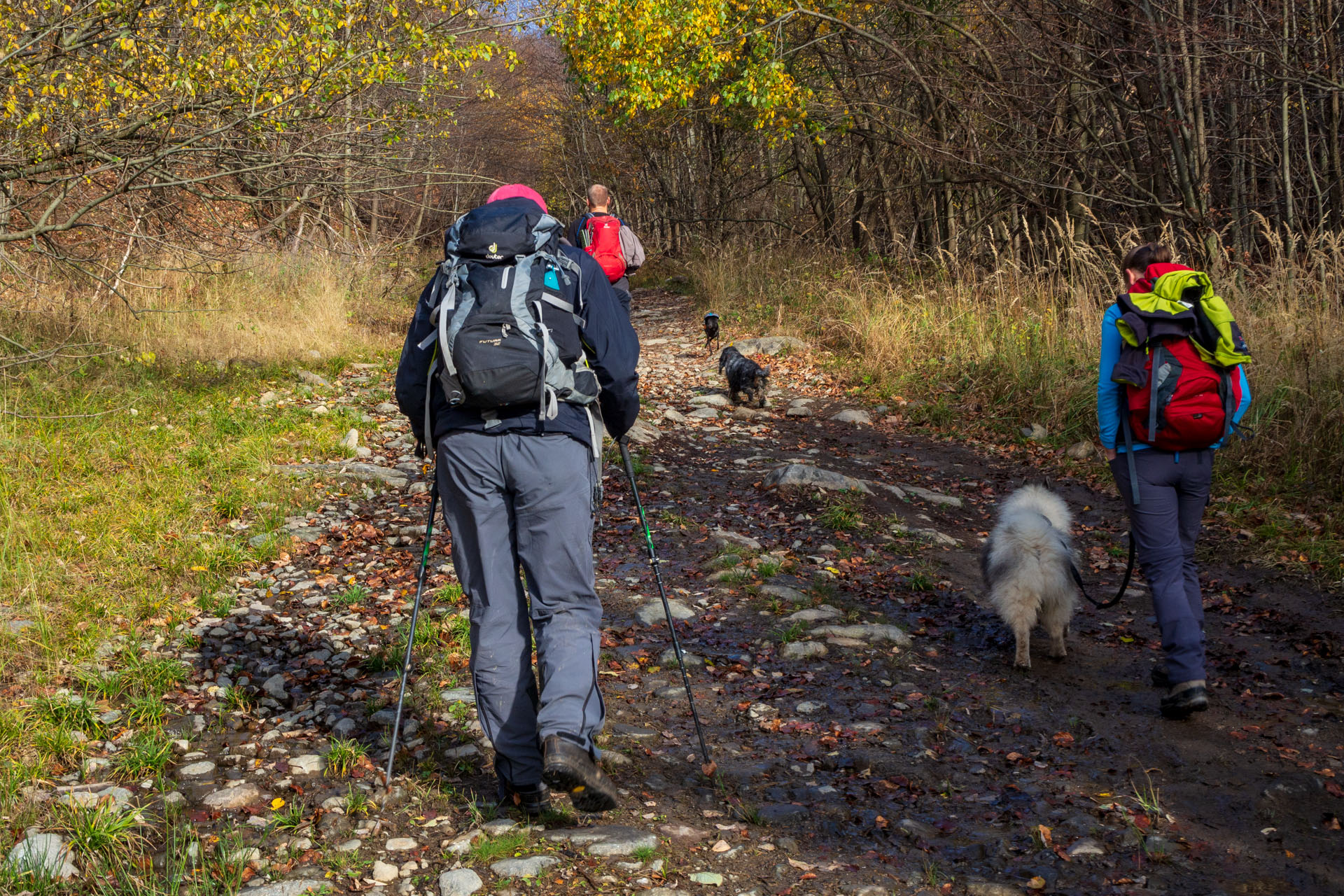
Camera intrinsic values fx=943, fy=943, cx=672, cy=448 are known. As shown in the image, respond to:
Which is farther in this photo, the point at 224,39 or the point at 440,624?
the point at 224,39

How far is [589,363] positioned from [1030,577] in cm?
284

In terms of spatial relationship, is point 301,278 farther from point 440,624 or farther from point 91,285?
point 440,624

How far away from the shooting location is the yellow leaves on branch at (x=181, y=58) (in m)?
6.67

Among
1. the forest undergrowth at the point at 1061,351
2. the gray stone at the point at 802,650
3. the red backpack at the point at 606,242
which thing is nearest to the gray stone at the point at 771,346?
the forest undergrowth at the point at 1061,351

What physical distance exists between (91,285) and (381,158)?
15.0 feet

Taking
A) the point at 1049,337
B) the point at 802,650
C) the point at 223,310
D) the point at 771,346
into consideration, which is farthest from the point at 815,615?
the point at 223,310

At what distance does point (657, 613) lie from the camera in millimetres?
5773

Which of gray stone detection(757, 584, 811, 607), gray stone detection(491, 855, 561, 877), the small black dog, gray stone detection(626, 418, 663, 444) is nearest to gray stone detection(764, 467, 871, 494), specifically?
gray stone detection(626, 418, 663, 444)

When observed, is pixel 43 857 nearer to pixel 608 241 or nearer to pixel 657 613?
pixel 657 613

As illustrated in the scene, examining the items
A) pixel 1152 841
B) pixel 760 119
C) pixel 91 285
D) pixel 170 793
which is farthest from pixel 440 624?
pixel 760 119

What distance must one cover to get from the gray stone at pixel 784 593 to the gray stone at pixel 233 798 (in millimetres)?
3248

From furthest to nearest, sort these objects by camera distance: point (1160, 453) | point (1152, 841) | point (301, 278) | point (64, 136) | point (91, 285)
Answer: point (301, 278) < point (91, 285) < point (64, 136) < point (1160, 453) < point (1152, 841)

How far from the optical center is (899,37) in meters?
15.5

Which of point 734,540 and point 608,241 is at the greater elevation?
point 608,241
